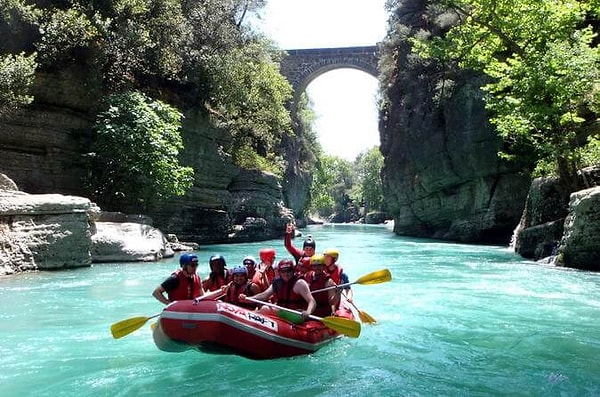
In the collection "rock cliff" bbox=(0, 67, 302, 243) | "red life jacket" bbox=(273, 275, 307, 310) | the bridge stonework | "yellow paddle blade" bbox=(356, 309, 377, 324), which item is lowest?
"yellow paddle blade" bbox=(356, 309, 377, 324)

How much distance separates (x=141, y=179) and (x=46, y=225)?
3.81 m

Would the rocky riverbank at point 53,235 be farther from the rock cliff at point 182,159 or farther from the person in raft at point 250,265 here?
the person in raft at point 250,265

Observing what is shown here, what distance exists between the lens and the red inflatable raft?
4805 millimetres

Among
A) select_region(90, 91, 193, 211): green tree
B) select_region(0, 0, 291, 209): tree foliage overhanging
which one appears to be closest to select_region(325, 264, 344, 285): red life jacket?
select_region(90, 91, 193, 211): green tree

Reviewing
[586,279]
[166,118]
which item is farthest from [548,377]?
[166,118]

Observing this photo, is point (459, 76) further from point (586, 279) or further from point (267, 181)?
point (586, 279)

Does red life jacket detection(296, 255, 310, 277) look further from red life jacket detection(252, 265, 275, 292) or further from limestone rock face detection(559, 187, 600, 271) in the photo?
limestone rock face detection(559, 187, 600, 271)

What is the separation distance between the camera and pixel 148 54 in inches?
684

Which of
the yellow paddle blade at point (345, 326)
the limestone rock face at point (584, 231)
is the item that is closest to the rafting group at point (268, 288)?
the yellow paddle blade at point (345, 326)

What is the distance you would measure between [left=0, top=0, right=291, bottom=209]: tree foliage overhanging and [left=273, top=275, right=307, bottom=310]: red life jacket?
9.74 m

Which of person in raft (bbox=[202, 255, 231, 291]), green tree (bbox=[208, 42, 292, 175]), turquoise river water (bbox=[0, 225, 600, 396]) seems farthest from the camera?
green tree (bbox=[208, 42, 292, 175])

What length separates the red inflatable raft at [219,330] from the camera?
15.8 feet

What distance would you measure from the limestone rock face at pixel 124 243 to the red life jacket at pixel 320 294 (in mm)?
8410

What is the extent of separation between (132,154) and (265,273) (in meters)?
8.86
